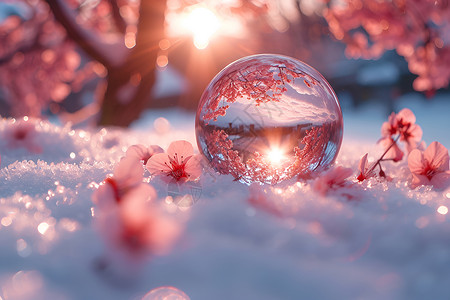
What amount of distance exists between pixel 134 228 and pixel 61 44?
6108mm

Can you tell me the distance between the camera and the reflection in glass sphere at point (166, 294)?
1.99 ft

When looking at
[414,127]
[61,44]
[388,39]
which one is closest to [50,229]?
[414,127]

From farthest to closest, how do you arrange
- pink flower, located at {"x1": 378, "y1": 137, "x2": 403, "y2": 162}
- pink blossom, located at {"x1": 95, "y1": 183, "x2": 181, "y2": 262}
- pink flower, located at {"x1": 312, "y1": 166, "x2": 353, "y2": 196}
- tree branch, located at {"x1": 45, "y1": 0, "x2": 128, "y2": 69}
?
tree branch, located at {"x1": 45, "y1": 0, "x2": 128, "y2": 69} → pink flower, located at {"x1": 378, "y1": 137, "x2": 403, "y2": 162} → pink flower, located at {"x1": 312, "y1": 166, "x2": 353, "y2": 196} → pink blossom, located at {"x1": 95, "y1": 183, "x2": 181, "y2": 262}

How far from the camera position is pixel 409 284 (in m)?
0.64

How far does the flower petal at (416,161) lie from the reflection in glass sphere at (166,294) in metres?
1.03

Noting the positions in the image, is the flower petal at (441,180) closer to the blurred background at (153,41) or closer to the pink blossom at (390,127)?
the pink blossom at (390,127)

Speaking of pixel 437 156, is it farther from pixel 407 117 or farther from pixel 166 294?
pixel 166 294

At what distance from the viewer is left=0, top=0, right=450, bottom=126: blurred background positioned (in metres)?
3.39

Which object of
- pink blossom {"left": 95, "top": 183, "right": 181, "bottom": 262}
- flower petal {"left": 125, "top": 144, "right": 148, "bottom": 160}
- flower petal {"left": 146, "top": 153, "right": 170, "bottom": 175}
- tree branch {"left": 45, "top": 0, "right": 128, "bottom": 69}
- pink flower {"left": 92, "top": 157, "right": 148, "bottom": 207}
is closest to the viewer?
pink blossom {"left": 95, "top": 183, "right": 181, "bottom": 262}

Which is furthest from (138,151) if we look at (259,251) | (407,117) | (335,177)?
(407,117)

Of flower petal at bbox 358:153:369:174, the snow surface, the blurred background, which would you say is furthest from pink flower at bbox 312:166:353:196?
the blurred background

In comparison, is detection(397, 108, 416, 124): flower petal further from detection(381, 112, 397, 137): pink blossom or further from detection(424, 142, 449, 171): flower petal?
detection(424, 142, 449, 171): flower petal

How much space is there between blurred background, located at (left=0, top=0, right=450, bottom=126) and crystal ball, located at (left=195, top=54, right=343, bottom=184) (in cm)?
220

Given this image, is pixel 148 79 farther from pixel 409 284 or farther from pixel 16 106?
pixel 16 106
